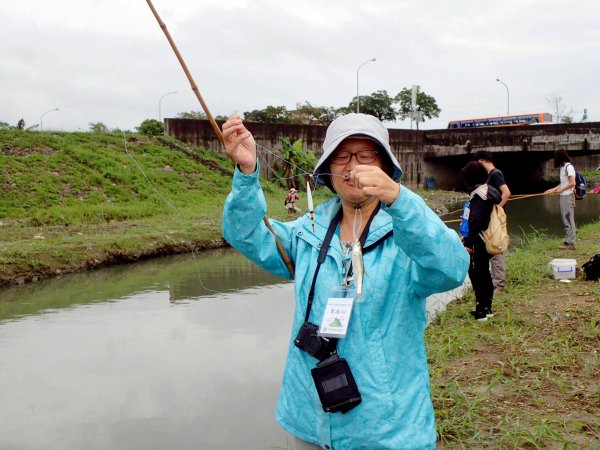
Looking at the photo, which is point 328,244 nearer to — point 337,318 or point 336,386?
point 337,318

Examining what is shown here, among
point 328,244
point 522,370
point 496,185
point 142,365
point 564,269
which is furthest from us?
point 564,269

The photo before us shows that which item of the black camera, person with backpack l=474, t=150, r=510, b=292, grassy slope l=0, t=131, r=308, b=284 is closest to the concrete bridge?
grassy slope l=0, t=131, r=308, b=284

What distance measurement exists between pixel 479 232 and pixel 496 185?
38.1 inches

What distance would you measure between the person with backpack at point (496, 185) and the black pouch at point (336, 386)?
4.91 metres

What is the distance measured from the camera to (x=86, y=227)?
13.6m

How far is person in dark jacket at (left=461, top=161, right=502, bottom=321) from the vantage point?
5.79m

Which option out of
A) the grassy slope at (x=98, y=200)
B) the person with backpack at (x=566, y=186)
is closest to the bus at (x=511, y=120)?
the grassy slope at (x=98, y=200)

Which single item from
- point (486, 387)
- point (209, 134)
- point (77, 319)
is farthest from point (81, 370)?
point (209, 134)

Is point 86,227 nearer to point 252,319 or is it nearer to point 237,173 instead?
point 252,319

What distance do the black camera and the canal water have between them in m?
2.42

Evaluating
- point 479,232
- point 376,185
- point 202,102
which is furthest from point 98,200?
point 376,185

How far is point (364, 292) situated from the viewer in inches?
72.1

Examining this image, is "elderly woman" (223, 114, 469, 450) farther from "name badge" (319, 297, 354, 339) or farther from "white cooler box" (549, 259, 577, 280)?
"white cooler box" (549, 259, 577, 280)

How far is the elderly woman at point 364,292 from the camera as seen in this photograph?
1.75 meters
